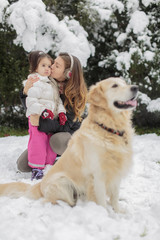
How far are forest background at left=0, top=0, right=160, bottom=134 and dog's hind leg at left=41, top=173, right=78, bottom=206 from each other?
4.44m

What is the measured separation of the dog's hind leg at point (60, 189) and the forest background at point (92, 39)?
444 cm

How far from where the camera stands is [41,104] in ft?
10.2

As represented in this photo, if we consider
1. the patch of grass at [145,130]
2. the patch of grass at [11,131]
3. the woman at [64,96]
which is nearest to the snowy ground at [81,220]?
the woman at [64,96]

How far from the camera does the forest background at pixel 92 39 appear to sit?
6209 mm

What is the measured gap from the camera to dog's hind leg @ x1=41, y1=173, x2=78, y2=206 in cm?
215

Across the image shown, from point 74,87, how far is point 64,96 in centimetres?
20

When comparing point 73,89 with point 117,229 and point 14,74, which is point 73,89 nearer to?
point 117,229

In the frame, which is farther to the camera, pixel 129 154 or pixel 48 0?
pixel 48 0

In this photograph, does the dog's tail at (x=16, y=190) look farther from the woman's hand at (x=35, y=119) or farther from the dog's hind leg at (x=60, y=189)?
the woman's hand at (x=35, y=119)

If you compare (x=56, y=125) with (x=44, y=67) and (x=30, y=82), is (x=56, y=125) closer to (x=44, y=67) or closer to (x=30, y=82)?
(x=30, y=82)

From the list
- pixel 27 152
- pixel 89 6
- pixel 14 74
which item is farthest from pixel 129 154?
pixel 89 6

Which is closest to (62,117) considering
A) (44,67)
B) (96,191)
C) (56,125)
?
(56,125)

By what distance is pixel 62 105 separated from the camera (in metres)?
3.27

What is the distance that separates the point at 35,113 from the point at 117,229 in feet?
5.86
